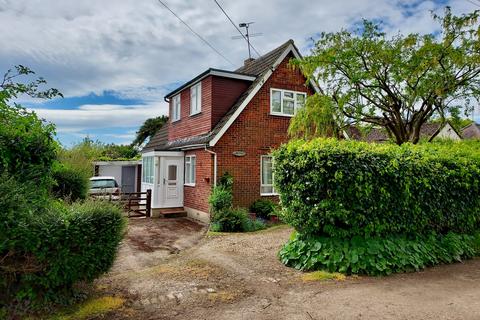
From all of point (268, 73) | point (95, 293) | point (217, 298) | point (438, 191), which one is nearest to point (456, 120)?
point (438, 191)

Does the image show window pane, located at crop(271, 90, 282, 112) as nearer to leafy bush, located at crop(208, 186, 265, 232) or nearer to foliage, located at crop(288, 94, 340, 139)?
foliage, located at crop(288, 94, 340, 139)

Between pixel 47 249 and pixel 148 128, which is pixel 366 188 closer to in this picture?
pixel 47 249

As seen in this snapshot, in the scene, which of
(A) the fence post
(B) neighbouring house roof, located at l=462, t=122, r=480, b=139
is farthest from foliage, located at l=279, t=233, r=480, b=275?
(B) neighbouring house roof, located at l=462, t=122, r=480, b=139

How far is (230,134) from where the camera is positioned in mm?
13250

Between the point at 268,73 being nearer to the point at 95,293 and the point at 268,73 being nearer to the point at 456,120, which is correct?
the point at 456,120

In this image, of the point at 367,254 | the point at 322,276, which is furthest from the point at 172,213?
the point at 367,254

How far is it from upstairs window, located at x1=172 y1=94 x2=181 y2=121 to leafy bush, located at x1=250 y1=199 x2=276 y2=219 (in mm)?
6656

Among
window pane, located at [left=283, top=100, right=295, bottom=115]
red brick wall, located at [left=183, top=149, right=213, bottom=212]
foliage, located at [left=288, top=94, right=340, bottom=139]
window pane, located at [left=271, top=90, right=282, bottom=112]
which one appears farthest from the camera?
window pane, located at [left=283, top=100, right=295, bottom=115]

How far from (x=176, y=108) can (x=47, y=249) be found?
13.6 m

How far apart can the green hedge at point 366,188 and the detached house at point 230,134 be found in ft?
19.6

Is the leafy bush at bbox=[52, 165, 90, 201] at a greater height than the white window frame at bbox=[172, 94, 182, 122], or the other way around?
the white window frame at bbox=[172, 94, 182, 122]

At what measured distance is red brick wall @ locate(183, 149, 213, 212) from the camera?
42.9 ft

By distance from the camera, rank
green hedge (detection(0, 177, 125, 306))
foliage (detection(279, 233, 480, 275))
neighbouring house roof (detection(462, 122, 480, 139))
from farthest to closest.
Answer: neighbouring house roof (detection(462, 122, 480, 139)), foliage (detection(279, 233, 480, 275)), green hedge (detection(0, 177, 125, 306))

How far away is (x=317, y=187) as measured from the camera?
21.7 ft
